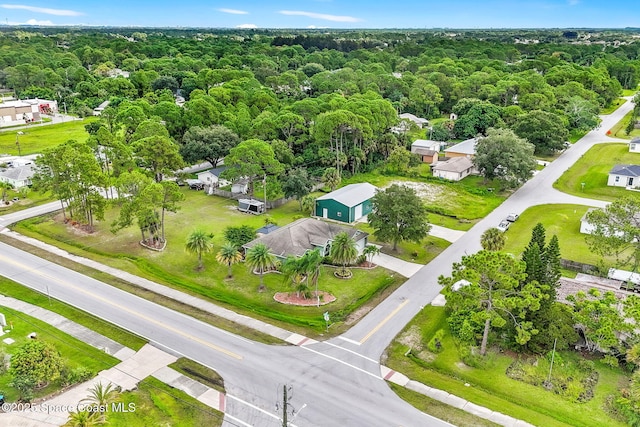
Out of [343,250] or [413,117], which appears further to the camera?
[413,117]

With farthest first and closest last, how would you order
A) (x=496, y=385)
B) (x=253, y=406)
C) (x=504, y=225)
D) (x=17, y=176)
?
(x=17, y=176), (x=504, y=225), (x=496, y=385), (x=253, y=406)

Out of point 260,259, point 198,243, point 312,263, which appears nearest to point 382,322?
point 312,263

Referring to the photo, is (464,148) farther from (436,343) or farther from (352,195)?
(436,343)

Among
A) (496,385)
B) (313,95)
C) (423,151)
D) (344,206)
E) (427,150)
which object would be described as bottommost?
(496,385)

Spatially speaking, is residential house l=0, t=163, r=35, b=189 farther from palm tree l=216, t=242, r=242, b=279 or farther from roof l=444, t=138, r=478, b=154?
roof l=444, t=138, r=478, b=154

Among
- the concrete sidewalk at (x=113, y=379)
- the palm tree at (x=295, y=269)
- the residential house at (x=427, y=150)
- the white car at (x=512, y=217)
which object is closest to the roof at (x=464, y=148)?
the residential house at (x=427, y=150)

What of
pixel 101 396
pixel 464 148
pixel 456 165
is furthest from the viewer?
pixel 464 148

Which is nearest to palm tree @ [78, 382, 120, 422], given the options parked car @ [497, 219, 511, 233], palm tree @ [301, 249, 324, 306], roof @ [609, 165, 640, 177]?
palm tree @ [301, 249, 324, 306]
